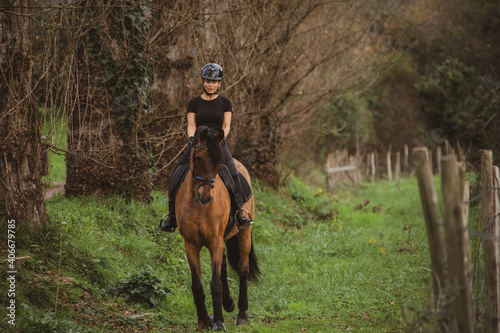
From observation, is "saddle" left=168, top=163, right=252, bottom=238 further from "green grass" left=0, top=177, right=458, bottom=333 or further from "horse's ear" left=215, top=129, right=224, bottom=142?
"green grass" left=0, top=177, right=458, bottom=333

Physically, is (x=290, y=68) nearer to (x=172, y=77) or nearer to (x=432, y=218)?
(x=172, y=77)

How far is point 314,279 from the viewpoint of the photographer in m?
9.27

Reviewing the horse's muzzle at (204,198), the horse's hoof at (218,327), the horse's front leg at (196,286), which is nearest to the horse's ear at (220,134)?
the horse's muzzle at (204,198)

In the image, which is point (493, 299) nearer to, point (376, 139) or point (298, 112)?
point (298, 112)

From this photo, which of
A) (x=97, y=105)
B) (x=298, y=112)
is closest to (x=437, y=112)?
(x=298, y=112)

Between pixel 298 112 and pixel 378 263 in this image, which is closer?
pixel 378 263

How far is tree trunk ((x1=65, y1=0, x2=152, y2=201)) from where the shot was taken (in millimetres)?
9742

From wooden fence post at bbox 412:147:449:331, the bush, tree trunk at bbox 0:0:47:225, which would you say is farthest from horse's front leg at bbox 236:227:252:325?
wooden fence post at bbox 412:147:449:331

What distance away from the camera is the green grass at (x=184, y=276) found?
6.25 metres

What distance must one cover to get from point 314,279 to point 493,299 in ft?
14.8

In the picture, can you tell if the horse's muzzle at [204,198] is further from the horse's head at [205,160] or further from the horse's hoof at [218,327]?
the horse's hoof at [218,327]

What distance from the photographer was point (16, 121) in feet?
22.7

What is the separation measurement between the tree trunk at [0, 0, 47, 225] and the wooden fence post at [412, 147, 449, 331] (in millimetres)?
5211

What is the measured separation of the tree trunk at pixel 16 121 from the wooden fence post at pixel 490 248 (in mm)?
5763
